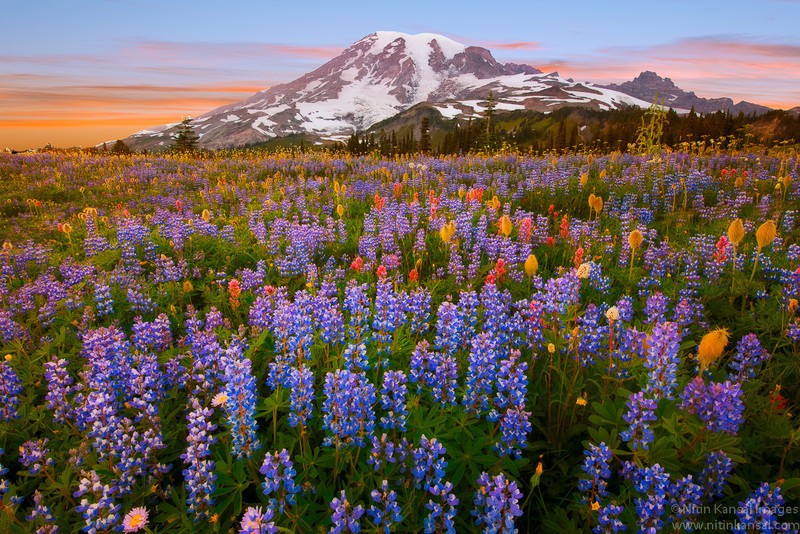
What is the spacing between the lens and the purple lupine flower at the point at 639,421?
2289 mm

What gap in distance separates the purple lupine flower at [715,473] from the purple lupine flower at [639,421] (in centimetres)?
32

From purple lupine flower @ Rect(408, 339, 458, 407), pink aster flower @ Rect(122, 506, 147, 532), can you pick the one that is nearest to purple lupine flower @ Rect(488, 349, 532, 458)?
purple lupine flower @ Rect(408, 339, 458, 407)

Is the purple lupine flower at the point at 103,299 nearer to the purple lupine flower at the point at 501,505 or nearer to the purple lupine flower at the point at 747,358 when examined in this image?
the purple lupine flower at the point at 501,505

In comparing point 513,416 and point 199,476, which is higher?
point 513,416

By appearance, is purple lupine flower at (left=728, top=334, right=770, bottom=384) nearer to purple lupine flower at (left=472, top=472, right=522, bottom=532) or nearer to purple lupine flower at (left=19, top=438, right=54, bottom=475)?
purple lupine flower at (left=472, top=472, right=522, bottom=532)

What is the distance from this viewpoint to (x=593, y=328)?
338cm

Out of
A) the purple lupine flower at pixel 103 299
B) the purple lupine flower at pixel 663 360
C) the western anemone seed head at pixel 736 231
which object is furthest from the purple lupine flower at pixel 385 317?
the western anemone seed head at pixel 736 231

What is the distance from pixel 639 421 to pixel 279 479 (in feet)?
6.18

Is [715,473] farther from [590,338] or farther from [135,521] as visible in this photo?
[135,521]

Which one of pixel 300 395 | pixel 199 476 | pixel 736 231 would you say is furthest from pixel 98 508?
pixel 736 231

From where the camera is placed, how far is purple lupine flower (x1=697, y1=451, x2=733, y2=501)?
90.4 inches

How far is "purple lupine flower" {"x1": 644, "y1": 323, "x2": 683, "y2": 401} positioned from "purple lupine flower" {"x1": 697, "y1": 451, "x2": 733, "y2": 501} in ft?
1.17

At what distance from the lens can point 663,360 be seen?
8.14 ft

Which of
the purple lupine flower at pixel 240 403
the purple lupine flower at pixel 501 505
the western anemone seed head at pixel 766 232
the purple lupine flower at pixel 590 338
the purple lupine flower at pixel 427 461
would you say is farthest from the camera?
the western anemone seed head at pixel 766 232
